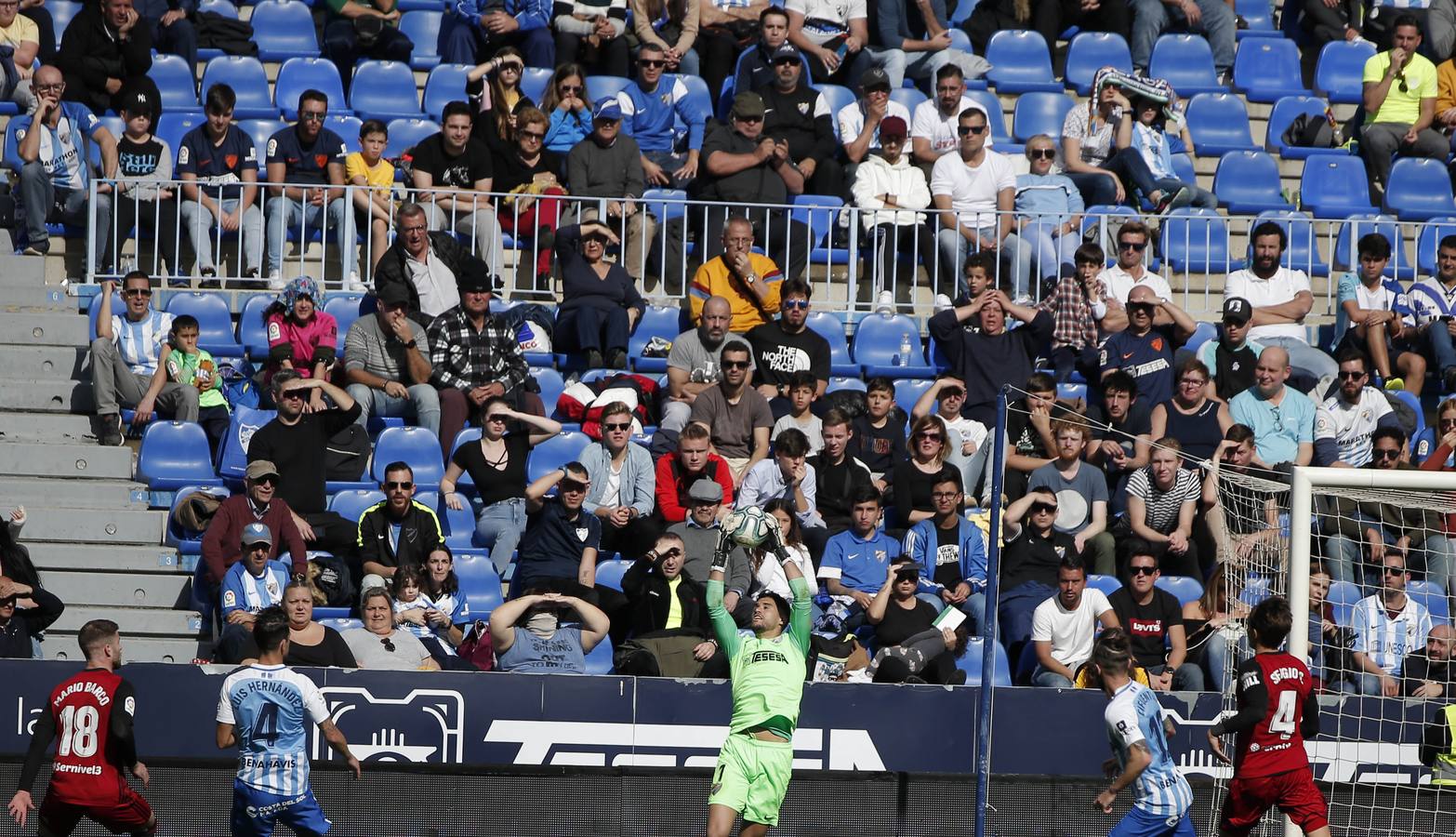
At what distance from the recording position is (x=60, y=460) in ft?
43.9

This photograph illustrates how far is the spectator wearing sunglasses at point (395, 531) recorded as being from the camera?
12453 millimetres

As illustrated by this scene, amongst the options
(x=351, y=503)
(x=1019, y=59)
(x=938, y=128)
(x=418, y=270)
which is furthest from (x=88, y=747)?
(x=1019, y=59)

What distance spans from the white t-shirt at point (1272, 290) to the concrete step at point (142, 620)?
8.46 meters

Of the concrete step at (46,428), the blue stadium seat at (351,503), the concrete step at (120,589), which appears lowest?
the concrete step at (120,589)

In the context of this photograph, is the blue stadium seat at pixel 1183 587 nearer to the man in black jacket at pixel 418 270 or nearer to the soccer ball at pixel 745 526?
the soccer ball at pixel 745 526

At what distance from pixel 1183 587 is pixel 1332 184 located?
5695 millimetres

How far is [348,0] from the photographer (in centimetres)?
1669

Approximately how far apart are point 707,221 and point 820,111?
5.60ft

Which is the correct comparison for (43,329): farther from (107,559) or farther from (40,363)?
(107,559)

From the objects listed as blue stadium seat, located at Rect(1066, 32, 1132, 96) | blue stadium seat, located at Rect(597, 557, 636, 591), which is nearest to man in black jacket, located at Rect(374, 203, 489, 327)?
blue stadium seat, located at Rect(597, 557, 636, 591)

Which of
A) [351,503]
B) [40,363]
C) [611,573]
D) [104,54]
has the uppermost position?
[104,54]

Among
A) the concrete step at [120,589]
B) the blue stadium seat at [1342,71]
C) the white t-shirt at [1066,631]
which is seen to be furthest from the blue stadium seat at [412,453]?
the blue stadium seat at [1342,71]

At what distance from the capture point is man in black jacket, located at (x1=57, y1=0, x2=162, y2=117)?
15500 millimetres

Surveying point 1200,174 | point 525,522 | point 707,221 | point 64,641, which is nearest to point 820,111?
point 707,221
